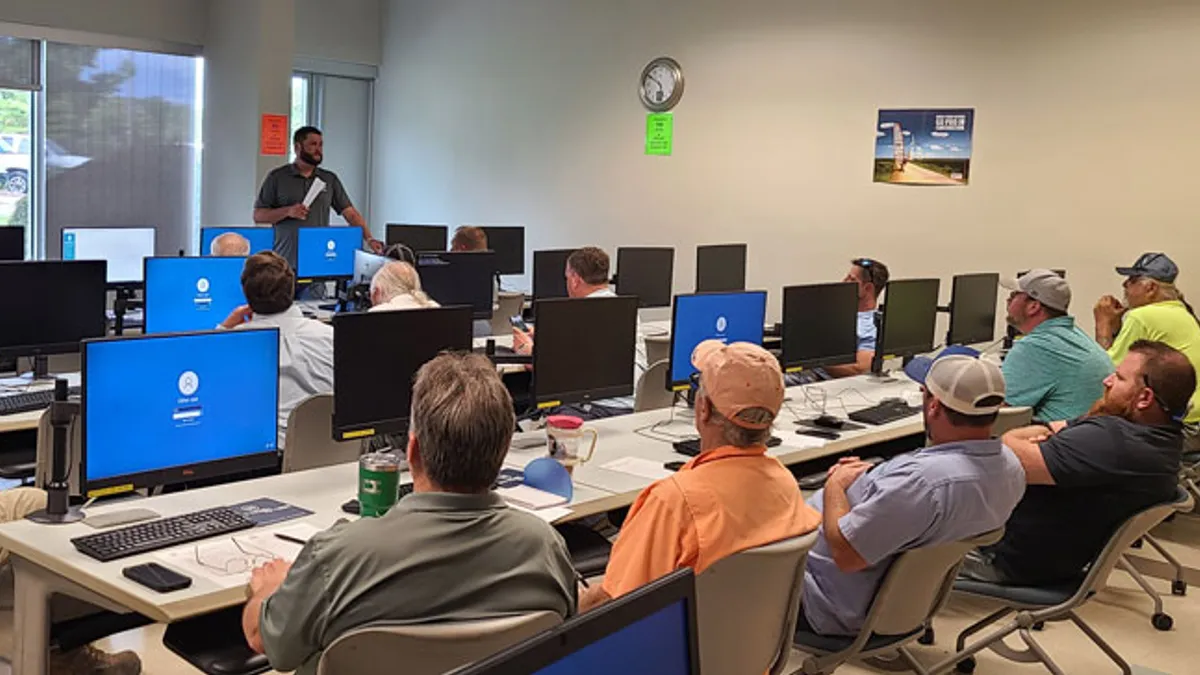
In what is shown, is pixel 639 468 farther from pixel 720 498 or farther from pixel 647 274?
pixel 647 274

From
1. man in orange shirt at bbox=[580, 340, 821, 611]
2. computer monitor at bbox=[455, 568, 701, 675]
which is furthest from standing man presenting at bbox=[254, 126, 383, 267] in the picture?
computer monitor at bbox=[455, 568, 701, 675]

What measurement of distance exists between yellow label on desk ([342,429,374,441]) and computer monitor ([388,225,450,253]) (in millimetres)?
5087

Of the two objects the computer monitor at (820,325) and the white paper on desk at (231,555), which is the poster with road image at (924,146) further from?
the white paper on desk at (231,555)

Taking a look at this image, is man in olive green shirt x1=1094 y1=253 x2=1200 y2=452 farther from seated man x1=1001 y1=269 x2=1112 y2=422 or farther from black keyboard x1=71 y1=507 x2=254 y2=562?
black keyboard x1=71 y1=507 x2=254 y2=562

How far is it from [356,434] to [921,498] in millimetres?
1657

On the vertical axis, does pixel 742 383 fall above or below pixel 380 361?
above

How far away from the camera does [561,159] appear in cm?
960

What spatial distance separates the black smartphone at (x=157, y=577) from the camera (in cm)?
248

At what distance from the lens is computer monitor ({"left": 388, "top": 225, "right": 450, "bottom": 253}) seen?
28.3 feet

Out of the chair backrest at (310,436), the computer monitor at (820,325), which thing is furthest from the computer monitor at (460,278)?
the chair backrest at (310,436)

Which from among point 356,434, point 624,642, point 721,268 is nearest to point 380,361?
point 356,434

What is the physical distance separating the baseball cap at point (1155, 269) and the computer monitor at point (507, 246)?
4.23 metres

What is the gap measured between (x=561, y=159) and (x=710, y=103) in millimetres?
1508

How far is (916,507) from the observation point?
9.87 ft
